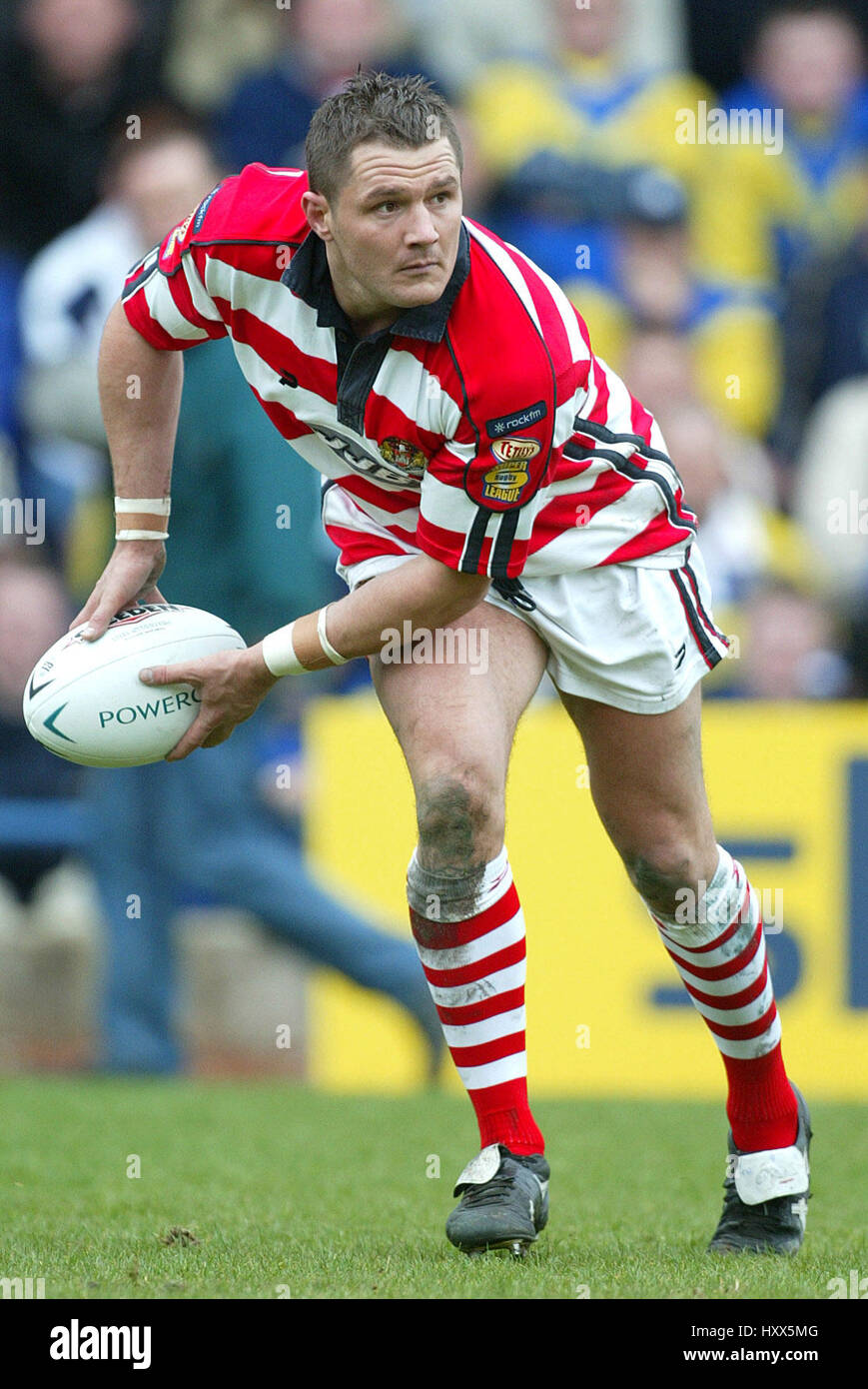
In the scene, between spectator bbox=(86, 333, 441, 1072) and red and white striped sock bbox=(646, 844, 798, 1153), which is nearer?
red and white striped sock bbox=(646, 844, 798, 1153)

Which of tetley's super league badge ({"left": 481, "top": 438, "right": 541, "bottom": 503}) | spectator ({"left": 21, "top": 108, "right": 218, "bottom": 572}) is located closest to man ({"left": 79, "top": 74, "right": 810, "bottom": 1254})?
tetley's super league badge ({"left": 481, "top": 438, "right": 541, "bottom": 503})

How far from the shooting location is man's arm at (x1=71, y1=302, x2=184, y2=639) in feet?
12.4

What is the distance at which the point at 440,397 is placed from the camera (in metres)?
3.33

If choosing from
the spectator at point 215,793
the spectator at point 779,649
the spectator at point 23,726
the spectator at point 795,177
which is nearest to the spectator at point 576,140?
the spectator at point 795,177

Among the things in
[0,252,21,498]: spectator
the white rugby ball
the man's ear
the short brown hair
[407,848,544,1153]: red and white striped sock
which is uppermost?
[0,252,21,498]: spectator

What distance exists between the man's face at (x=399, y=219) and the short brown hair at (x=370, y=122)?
0.02 metres

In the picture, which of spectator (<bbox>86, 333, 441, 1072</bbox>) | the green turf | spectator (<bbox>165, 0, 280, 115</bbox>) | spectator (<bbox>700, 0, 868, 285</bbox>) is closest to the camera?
the green turf

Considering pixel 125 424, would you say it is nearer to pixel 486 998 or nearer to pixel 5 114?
pixel 486 998

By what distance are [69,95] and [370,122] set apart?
261 inches

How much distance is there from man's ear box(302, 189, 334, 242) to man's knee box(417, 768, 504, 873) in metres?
0.96

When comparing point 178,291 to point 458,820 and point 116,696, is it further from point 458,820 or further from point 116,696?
point 458,820

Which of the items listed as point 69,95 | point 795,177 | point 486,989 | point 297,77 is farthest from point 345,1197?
point 795,177

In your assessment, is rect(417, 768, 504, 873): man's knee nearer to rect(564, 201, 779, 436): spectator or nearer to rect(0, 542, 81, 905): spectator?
rect(0, 542, 81, 905): spectator
